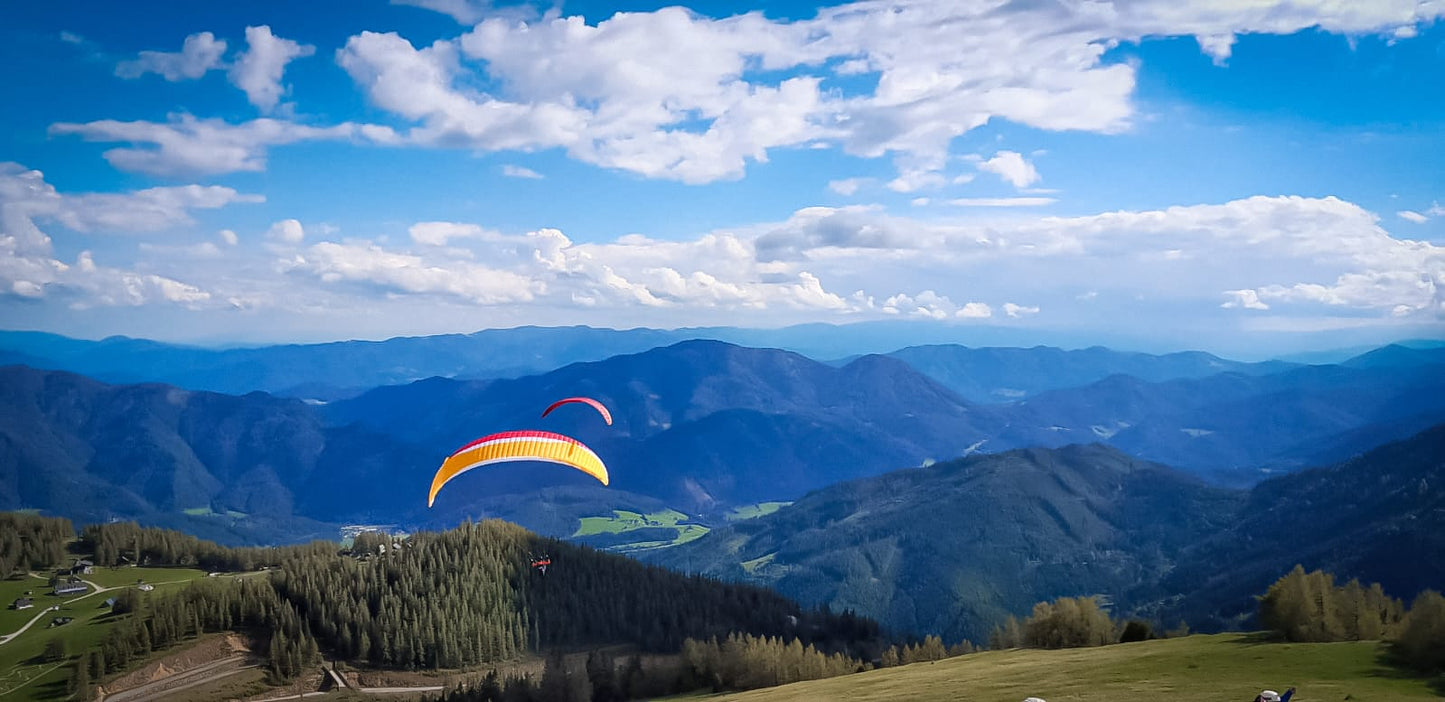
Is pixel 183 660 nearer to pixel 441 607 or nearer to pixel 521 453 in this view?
pixel 441 607

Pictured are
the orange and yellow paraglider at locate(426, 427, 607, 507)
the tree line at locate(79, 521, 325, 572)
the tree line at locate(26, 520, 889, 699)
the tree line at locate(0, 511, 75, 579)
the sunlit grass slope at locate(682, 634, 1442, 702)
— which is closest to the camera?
the sunlit grass slope at locate(682, 634, 1442, 702)

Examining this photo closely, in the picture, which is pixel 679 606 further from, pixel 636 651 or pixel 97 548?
pixel 97 548

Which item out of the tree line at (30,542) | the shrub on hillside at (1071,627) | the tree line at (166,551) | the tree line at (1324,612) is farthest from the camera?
the tree line at (166,551)

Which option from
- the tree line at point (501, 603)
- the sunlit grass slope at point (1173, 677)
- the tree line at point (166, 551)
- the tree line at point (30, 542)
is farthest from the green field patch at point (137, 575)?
the sunlit grass slope at point (1173, 677)

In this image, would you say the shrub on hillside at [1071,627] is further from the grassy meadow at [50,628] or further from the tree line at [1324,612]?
the grassy meadow at [50,628]

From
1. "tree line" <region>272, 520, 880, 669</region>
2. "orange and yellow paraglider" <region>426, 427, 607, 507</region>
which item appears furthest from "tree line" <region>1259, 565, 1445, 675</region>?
"tree line" <region>272, 520, 880, 669</region>

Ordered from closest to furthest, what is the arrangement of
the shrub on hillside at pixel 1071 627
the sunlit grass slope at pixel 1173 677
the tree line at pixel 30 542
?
the sunlit grass slope at pixel 1173 677, the shrub on hillside at pixel 1071 627, the tree line at pixel 30 542

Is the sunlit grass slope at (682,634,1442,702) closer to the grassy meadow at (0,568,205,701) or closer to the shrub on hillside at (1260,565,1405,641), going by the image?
the shrub on hillside at (1260,565,1405,641)

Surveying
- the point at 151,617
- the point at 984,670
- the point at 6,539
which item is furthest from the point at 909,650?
the point at 6,539
